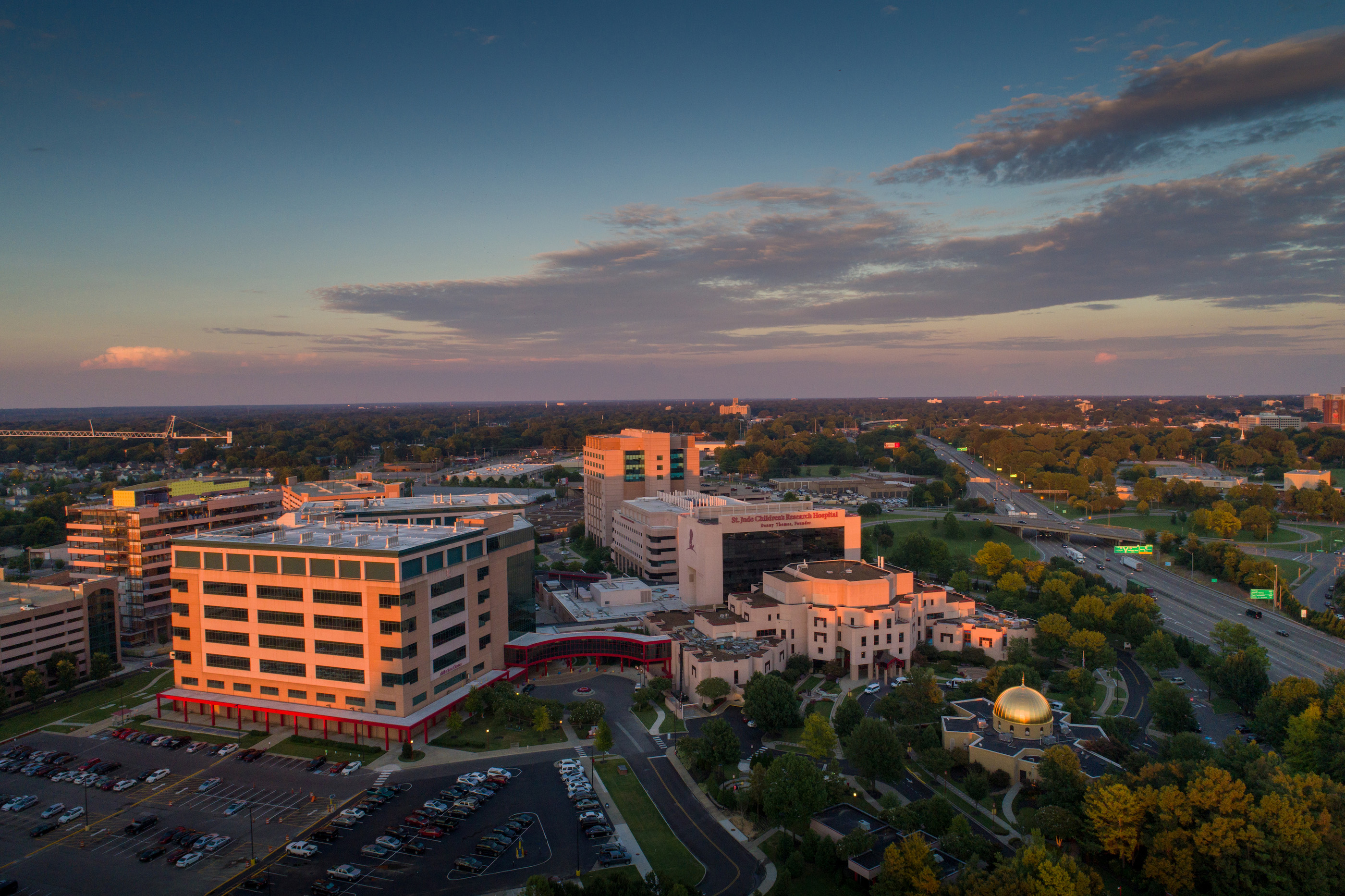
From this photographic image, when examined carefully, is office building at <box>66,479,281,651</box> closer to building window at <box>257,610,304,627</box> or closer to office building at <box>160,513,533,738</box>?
office building at <box>160,513,533,738</box>

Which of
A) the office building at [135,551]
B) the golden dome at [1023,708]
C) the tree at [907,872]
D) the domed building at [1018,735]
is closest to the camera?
the tree at [907,872]

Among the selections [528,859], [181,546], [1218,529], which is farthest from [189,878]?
[1218,529]

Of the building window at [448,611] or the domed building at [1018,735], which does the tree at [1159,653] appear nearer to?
the domed building at [1018,735]

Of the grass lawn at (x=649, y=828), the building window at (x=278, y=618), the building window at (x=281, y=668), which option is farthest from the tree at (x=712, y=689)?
A: the building window at (x=278, y=618)

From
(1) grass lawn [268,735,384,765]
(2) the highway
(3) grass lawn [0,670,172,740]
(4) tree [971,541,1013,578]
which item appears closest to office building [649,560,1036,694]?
(4) tree [971,541,1013,578]

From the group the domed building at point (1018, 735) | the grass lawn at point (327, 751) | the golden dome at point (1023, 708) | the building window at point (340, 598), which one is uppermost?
the building window at point (340, 598)

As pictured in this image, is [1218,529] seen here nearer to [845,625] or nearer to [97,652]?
[845,625]

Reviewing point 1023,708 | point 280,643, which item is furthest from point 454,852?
point 1023,708
